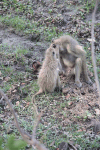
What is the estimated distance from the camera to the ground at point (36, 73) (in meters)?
4.21

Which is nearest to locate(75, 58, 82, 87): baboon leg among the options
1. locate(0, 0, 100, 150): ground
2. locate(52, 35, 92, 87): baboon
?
locate(52, 35, 92, 87): baboon

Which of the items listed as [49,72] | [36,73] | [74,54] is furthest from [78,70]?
[36,73]

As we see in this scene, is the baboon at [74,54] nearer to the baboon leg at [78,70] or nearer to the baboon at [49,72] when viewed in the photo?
the baboon leg at [78,70]

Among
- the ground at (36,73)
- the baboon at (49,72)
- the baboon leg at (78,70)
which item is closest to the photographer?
the ground at (36,73)

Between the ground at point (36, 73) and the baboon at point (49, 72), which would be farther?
the baboon at point (49, 72)

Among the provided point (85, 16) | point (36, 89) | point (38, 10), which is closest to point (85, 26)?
point (85, 16)

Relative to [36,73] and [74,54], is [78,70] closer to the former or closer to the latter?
Answer: [74,54]

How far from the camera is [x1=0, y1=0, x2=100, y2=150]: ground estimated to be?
4.21m

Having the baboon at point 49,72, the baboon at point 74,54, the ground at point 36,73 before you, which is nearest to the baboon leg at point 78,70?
the baboon at point 74,54

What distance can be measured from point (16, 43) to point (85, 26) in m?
2.76

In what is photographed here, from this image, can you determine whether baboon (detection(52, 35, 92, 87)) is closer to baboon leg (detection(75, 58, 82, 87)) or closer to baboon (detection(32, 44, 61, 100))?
baboon leg (detection(75, 58, 82, 87))

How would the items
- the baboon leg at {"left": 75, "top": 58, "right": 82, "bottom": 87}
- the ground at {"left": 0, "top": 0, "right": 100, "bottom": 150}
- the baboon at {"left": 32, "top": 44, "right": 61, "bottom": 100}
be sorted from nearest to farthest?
the ground at {"left": 0, "top": 0, "right": 100, "bottom": 150}
the baboon at {"left": 32, "top": 44, "right": 61, "bottom": 100}
the baboon leg at {"left": 75, "top": 58, "right": 82, "bottom": 87}

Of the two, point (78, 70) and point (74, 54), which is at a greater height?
point (74, 54)

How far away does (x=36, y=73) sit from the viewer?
20.4 feet
